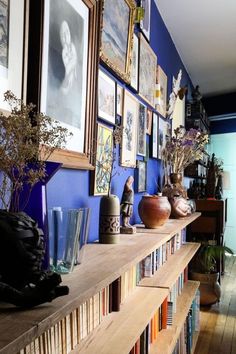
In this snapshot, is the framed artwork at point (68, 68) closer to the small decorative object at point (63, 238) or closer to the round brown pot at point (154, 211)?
the small decorative object at point (63, 238)

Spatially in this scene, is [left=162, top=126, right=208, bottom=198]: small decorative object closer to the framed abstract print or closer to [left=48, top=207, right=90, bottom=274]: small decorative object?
the framed abstract print

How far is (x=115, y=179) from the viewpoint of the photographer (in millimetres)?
2033

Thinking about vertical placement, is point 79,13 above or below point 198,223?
above

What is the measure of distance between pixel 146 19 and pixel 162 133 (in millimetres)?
924

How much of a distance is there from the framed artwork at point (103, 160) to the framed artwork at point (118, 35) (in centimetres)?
34

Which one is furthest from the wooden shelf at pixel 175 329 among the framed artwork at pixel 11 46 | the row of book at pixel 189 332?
the framed artwork at pixel 11 46

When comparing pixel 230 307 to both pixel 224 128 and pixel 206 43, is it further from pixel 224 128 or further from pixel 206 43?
pixel 224 128

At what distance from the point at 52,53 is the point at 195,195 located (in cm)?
374

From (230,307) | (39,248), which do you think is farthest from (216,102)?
→ (39,248)

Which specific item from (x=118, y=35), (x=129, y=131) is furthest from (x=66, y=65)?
(x=129, y=131)

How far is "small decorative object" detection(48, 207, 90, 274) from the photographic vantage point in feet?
3.36

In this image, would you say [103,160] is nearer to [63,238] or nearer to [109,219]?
[109,219]

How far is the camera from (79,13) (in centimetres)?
147

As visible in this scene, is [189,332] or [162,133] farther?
[162,133]
